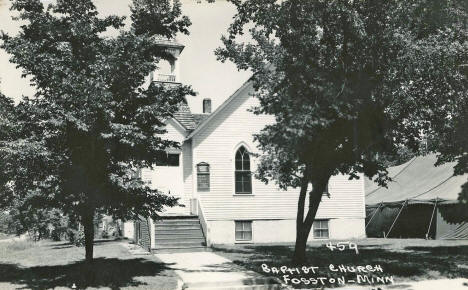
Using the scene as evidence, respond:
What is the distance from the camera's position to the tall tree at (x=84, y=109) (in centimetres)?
1065

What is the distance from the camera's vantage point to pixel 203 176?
2177cm

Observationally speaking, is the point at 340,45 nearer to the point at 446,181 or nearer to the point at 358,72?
the point at 358,72

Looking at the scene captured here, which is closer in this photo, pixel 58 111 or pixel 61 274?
pixel 58 111

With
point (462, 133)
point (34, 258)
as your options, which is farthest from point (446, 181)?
point (34, 258)

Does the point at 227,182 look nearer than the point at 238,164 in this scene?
Yes

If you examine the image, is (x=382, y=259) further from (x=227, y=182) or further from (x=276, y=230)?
(x=227, y=182)

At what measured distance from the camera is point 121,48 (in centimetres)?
1127

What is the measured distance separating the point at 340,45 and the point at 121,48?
18.5 feet

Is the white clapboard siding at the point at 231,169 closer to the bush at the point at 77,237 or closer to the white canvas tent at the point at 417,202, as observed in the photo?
the white canvas tent at the point at 417,202

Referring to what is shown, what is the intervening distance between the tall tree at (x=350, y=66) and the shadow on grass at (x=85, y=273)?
201 inches

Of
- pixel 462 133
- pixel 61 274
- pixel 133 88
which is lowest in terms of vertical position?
pixel 61 274

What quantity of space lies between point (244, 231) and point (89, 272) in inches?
456

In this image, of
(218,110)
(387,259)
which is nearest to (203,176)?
(218,110)

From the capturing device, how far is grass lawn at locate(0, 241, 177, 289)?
11.5 meters
